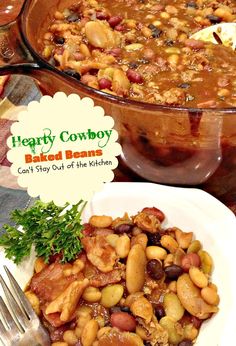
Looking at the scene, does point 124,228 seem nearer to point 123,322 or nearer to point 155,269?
point 155,269

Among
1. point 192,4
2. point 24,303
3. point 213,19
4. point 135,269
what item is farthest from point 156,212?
point 192,4

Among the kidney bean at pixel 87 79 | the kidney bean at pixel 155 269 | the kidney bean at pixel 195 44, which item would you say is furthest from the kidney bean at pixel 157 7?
the kidney bean at pixel 155 269

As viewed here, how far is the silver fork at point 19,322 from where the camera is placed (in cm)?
119

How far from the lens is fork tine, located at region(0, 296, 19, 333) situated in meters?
1.20

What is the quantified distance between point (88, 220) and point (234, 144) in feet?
1.33

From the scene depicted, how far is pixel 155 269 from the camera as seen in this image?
1262 millimetres

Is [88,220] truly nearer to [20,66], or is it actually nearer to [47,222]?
[47,222]

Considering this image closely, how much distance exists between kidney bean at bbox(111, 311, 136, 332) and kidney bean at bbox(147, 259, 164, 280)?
12 cm

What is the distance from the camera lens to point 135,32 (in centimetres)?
184

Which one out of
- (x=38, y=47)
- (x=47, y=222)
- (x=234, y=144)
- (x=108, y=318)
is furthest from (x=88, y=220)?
(x=38, y=47)

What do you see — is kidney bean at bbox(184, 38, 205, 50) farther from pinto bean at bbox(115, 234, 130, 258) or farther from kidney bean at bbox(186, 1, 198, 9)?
pinto bean at bbox(115, 234, 130, 258)

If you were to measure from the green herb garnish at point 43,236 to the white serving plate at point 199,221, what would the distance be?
4 centimetres

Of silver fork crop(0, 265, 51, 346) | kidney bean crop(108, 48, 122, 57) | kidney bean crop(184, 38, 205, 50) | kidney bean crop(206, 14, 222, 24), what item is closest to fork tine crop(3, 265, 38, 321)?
silver fork crop(0, 265, 51, 346)

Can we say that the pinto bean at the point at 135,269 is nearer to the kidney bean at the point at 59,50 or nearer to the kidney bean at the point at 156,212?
the kidney bean at the point at 156,212
